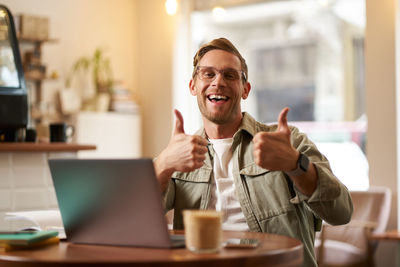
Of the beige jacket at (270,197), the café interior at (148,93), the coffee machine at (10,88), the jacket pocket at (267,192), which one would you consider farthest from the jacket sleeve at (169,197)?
the coffee machine at (10,88)

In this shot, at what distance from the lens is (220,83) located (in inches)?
79.9

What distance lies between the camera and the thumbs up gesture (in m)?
1.53

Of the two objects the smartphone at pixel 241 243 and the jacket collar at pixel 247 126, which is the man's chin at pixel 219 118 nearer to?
the jacket collar at pixel 247 126

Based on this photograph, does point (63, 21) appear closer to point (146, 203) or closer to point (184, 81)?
point (184, 81)

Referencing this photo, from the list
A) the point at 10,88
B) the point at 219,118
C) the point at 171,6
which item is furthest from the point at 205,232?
the point at 171,6

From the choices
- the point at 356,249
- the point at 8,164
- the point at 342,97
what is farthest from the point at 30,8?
the point at 342,97

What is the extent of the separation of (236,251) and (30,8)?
4411 mm

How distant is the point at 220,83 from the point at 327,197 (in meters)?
0.56

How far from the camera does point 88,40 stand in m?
5.71

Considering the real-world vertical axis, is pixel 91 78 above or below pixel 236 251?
above

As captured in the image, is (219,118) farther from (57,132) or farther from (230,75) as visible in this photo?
(57,132)

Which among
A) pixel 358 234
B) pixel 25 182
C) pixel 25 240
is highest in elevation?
pixel 25 240

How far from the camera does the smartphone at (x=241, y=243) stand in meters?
1.30

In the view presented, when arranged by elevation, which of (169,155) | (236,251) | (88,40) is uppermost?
(88,40)
